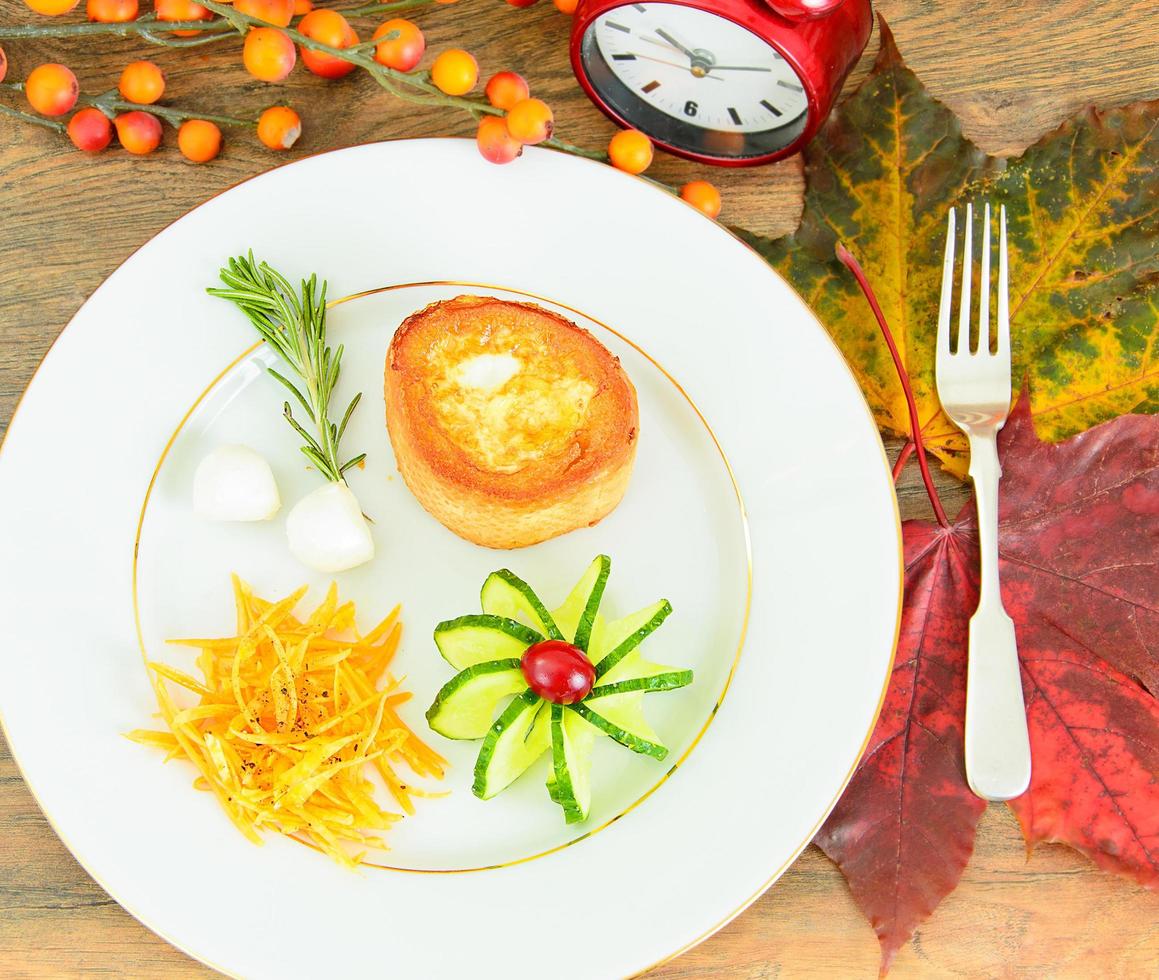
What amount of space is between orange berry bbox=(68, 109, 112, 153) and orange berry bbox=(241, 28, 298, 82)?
38cm

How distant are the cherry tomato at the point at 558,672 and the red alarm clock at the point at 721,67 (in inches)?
42.0

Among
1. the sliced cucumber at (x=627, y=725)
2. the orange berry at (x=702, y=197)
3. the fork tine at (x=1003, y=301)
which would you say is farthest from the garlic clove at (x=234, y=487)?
the fork tine at (x=1003, y=301)

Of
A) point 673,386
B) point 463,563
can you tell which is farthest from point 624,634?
point 673,386

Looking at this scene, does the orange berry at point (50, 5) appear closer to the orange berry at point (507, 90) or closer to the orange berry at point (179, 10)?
the orange berry at point (179, 10)

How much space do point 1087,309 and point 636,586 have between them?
1.04m

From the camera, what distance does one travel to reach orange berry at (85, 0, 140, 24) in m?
2.12

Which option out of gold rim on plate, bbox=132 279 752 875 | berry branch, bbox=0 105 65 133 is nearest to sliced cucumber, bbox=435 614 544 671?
gold rim on plate, bbox=132 279 752 875

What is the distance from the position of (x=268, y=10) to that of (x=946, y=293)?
56.7 inches

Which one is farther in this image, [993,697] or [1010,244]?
[1010,244]

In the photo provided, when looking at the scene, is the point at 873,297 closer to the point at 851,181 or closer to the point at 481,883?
the point at 851,181

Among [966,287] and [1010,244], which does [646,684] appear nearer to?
[966,287]

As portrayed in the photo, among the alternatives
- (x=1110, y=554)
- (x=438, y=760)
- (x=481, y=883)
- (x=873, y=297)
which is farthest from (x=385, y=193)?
(x=1110, y=554)

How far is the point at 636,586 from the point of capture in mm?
2047

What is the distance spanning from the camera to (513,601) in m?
1.92
